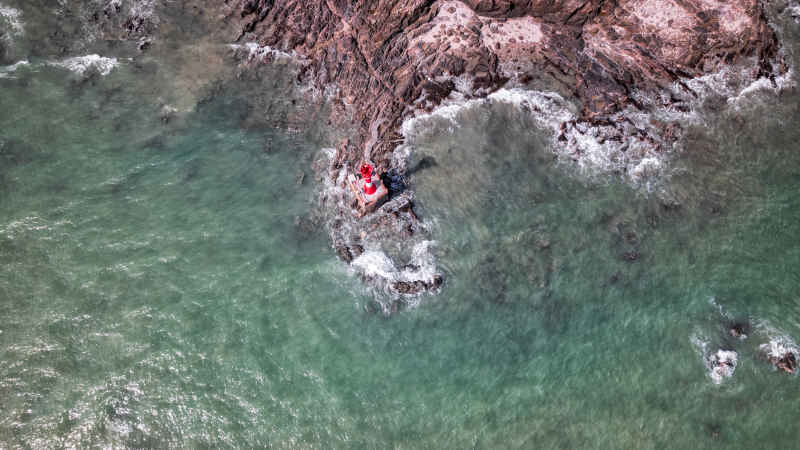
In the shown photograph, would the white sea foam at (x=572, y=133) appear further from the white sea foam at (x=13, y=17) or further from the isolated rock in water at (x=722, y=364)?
the white sea foam at (x=13, y=17)

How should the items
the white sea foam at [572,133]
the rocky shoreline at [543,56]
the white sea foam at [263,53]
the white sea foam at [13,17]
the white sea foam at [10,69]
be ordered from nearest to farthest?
the white sea foam at [572,133]
the rocky shoreline at [543,56]
the white sea foam at [10,69]
the white sea foam at [263,53]
the white sea foam at [13,17]

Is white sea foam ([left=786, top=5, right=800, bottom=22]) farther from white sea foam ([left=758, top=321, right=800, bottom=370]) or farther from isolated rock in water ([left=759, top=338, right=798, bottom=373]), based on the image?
isolated rock in water ([left=759, top=338, right=798, bottom=373])

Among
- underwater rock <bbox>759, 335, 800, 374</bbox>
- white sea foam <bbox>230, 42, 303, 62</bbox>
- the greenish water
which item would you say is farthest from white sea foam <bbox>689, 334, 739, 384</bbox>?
white sea foam <bbox>230, 42, 303, 62</bbox>

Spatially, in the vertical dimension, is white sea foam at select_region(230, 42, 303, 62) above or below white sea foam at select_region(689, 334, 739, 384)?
above

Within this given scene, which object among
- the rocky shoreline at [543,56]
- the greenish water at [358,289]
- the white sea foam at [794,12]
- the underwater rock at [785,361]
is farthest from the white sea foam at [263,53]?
the white sea foam at [794,12]

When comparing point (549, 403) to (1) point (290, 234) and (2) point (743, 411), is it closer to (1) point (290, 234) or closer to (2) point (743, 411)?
(2) point (743, 411)
